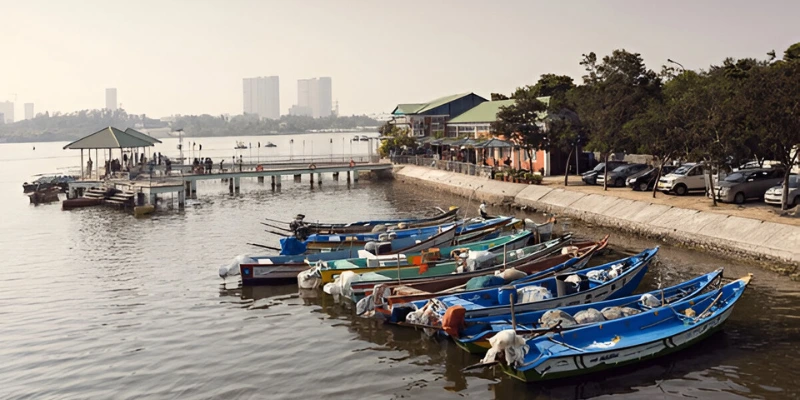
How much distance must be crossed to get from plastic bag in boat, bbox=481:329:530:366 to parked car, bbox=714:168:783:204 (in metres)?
22.9

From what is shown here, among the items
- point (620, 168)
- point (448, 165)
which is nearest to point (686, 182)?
point (620, 168)

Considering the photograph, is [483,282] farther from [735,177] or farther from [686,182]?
[686,182]

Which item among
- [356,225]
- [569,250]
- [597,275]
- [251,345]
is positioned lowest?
[251,345]

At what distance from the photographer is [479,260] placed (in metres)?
23.7

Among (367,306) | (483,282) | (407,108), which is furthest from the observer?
(407,108)

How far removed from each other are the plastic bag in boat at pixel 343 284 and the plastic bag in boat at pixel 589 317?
291 inches

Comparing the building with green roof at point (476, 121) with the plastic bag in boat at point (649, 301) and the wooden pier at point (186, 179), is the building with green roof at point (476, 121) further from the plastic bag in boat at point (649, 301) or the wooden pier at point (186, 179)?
the plastic bag in boat at point (649, 301)

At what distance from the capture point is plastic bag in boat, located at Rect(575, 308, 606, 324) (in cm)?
1691

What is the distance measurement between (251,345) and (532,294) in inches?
309

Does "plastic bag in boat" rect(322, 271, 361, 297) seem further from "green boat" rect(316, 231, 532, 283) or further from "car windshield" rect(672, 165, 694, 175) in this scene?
"car windshield" rect(672, 165, 694, 175)

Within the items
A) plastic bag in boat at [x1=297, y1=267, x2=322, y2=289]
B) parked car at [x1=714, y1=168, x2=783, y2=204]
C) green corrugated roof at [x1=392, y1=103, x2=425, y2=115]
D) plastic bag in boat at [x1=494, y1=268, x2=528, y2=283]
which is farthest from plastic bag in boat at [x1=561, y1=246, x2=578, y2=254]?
green corrugated roof at [x1=392, y1=103, x2=425, y2=115]

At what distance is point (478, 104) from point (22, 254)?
186ft

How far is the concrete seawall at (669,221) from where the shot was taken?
26.1 m

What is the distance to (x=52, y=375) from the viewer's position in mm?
17219
